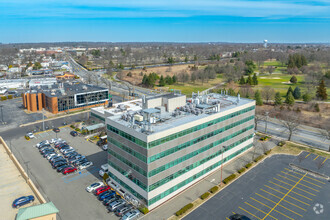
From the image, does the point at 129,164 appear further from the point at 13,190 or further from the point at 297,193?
the point at 297,193

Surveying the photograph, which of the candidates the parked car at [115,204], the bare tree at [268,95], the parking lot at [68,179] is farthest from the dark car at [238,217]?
the bare tree at [268,95]

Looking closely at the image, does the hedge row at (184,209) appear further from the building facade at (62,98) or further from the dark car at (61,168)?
the building facade at (62,98)

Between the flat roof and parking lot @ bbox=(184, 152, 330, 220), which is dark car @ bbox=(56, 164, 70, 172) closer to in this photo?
the flat roof

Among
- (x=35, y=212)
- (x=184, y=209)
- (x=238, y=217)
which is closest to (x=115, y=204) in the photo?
(x=184, y=209)

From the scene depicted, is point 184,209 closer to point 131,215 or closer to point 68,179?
point 131,215

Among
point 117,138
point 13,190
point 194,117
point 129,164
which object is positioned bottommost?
point 13,190

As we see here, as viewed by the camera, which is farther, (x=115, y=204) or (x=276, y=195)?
(x=276, y=195)

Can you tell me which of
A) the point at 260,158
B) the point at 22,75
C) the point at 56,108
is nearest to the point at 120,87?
the point at 56,108
